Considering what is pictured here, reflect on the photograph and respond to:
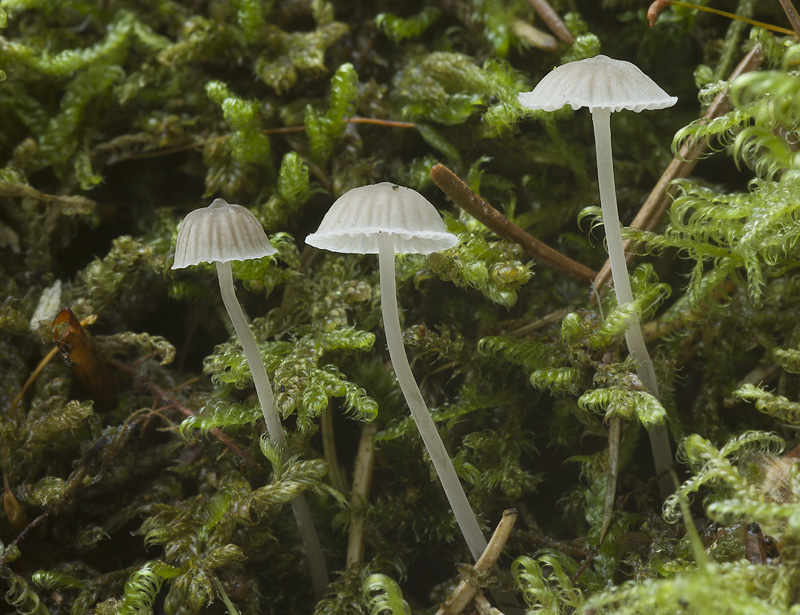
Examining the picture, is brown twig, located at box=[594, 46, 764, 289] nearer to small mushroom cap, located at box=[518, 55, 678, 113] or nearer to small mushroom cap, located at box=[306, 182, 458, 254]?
small mushroom cap, located at box=[518, 55, 678, 113]

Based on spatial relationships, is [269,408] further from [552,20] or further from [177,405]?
[552,20]

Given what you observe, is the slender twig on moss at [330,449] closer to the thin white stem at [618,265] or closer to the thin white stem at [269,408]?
the thin white stem at [269,408]

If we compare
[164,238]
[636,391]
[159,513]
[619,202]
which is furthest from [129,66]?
[636,391]

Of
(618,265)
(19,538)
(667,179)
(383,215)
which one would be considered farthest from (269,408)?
(667,179)

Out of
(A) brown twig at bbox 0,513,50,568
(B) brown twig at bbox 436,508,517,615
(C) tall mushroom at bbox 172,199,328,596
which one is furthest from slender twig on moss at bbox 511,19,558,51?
(A) brown twig at bbox 0,513,50,568

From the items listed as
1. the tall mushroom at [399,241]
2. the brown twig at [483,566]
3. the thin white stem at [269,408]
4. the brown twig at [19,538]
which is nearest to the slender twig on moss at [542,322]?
the tall mushroom at [399,241]
